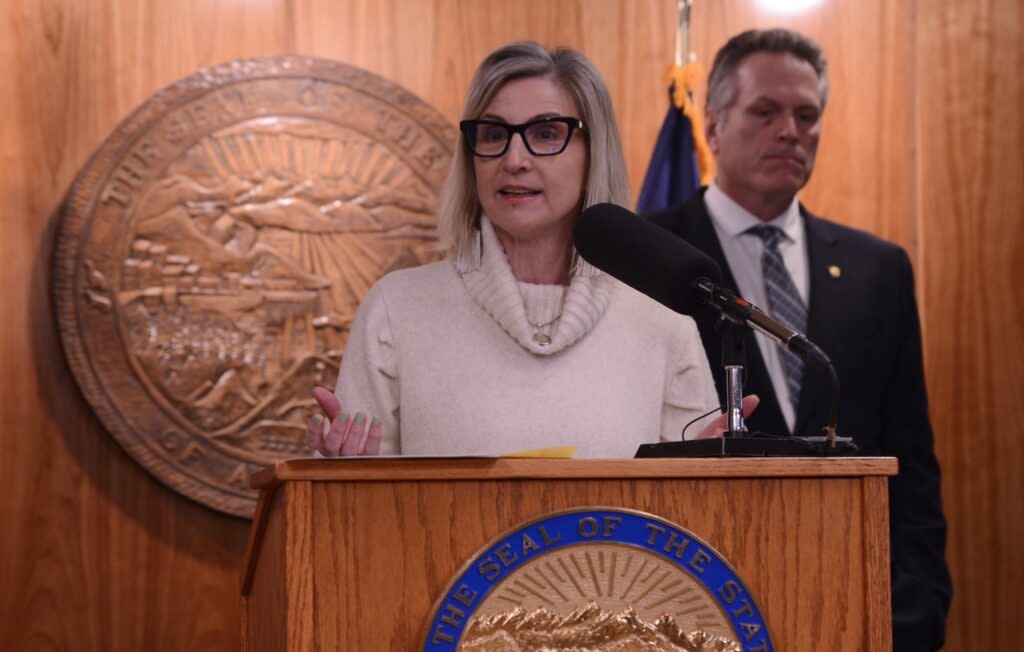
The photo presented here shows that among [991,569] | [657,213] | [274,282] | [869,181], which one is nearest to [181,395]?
[274,282]

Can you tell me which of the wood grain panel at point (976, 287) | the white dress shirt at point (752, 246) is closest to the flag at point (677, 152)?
the white dress shirt at point (752, 246)

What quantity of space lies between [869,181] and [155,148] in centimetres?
208

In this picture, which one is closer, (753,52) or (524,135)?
(524,135)

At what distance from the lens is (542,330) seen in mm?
2176

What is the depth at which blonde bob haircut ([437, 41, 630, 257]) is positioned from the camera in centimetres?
225

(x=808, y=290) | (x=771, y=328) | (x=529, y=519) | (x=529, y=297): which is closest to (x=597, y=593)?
(x=529, y=519)

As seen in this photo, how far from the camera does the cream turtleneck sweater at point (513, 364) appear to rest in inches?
81.7

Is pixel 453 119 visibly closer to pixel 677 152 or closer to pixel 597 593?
pixel 677 152

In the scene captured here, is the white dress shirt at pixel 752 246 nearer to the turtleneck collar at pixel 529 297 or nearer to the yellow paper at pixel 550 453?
the turtleneck collar at pixel 529 297

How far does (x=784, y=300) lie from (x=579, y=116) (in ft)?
3.19

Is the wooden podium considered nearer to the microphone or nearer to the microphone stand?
the microphone stand

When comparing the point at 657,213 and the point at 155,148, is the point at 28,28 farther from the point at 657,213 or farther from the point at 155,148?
the point at 657,213

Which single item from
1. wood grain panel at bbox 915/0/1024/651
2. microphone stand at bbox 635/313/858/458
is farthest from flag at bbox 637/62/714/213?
microphone stand at bbox 635/313/858/458

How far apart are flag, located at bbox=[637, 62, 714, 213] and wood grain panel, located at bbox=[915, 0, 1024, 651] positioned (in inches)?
30.0
